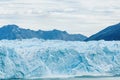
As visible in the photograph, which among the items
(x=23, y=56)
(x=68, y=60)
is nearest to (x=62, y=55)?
(x=68, y=60)

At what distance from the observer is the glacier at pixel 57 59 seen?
36.1m

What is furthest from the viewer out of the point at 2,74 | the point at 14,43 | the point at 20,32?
the point at 20,32

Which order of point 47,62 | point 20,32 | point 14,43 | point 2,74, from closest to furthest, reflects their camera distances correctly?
point 2,74
point 47,62
point 14,43
point 20,32

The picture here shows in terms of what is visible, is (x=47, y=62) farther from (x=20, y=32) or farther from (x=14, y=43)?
(x=20, y=32)

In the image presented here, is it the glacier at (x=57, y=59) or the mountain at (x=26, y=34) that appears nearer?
the glacier at (x=57, y=59)

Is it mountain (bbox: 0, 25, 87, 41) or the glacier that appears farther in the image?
mountain (bbox: 0, 25, 87, 41)

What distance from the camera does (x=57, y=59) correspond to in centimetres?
3794

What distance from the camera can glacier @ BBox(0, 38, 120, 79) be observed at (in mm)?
36094

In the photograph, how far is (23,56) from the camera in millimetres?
36938

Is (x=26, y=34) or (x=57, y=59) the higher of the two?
(x=57, y=59)

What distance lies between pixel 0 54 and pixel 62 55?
503cm

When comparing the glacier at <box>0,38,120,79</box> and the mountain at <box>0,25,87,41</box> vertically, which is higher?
the glacier at <box>0,38,120,79</box>

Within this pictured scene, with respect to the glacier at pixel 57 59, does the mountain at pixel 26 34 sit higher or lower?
lower

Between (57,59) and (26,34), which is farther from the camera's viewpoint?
(26,34)
